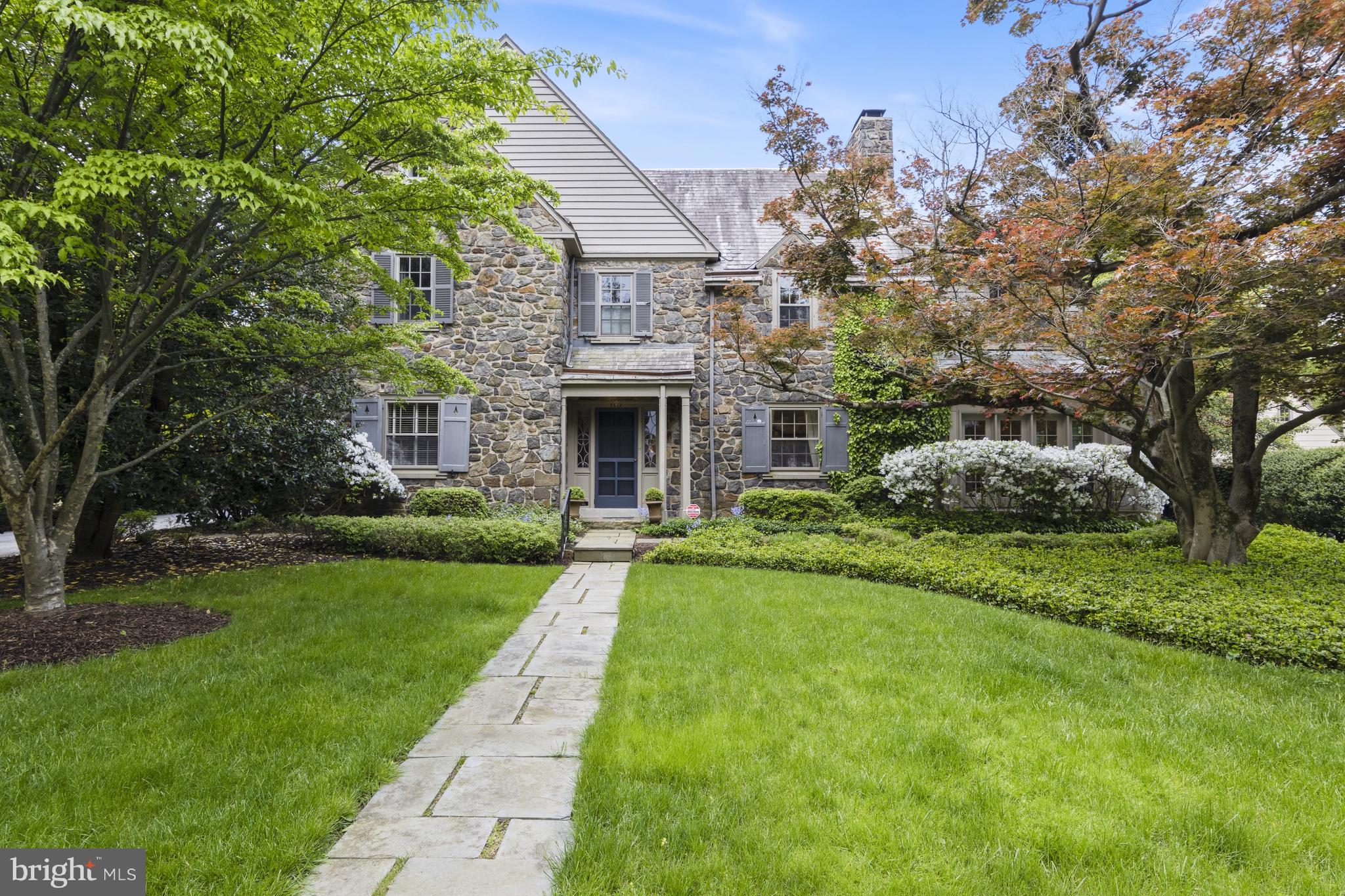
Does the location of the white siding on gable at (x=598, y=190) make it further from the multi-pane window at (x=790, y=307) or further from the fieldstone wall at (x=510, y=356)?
the multi-pane window at (x=790, y=307)

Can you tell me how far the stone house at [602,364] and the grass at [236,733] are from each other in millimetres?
6489

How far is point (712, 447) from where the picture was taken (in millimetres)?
12727

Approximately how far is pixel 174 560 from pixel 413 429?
183 inches

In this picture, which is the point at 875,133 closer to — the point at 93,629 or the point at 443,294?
the point at 443,294

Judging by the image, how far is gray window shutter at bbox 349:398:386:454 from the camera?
39.4 feet

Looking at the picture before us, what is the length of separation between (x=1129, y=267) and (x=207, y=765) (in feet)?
23.7

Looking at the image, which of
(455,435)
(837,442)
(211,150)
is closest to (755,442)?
(837,442)

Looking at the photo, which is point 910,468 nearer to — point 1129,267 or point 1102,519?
point 1102,519

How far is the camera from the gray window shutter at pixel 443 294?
11930 mm

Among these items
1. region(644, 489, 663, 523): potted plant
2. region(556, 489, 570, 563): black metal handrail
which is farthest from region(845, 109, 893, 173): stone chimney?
region(556, 489, 570, 563): black metal handrail

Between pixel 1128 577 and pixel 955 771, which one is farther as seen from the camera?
pixel 1128 577

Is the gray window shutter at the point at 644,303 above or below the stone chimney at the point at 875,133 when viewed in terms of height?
below

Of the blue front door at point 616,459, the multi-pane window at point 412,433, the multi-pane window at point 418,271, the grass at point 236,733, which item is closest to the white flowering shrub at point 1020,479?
the blue front door at point 616,459

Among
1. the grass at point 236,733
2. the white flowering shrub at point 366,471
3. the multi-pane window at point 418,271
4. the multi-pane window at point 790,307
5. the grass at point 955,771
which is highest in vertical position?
the multi-pane window at point 418,271
